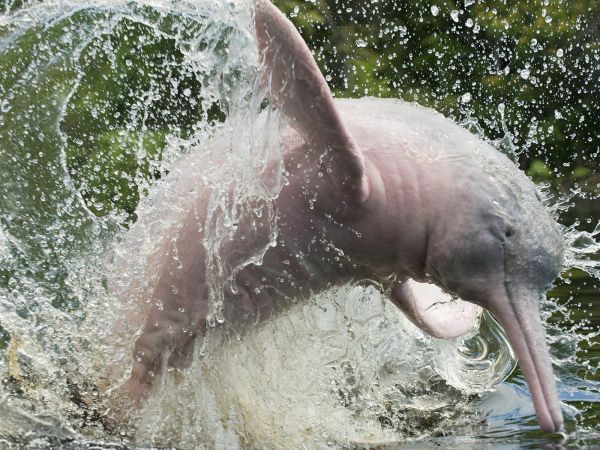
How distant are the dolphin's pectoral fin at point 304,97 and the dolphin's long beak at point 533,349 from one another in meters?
0.78

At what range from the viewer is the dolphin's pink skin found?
4.18 meters

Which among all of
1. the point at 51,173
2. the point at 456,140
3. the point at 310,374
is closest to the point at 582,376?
the point at 310,374

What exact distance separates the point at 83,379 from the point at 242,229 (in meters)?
1.27

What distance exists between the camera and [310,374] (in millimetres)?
5238

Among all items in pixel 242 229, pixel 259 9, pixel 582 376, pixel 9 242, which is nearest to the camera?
pixel 259 9

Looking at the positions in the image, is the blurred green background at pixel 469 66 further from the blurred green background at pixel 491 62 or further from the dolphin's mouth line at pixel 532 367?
the dolphin's mouth line at pixel 532 367

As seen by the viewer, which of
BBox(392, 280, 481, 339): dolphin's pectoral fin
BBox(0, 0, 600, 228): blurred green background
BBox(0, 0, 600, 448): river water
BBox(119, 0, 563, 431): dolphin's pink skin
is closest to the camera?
BBox(119, 0, 563, 431): dolphin's pink skin

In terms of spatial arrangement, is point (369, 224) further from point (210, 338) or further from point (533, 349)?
point (210, 338)

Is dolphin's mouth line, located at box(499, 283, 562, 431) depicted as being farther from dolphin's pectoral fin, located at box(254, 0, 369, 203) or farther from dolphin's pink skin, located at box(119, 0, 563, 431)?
dolphin's pectoral fin, located at box(254, 0, 369, 203)

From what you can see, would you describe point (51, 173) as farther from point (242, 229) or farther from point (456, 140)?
point (456, 140)

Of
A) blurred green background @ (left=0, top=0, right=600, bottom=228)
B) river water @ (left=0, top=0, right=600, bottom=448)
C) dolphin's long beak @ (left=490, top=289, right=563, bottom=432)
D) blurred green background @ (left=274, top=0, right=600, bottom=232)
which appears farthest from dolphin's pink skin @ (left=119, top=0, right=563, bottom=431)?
blurred green background @ (left=274, top=0, right=600, bottom=232)

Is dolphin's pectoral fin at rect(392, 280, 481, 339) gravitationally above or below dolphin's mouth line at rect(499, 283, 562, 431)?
below

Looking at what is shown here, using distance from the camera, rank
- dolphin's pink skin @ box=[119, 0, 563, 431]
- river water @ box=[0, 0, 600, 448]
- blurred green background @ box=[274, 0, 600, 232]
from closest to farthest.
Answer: dolphin's pink skin @ box=[119, 0, 563, 431], river water @ box=[0, 0, 600, 448], blurred green background @ box=[274, 0, 600, 232]

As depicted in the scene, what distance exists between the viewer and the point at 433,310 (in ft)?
18.3
